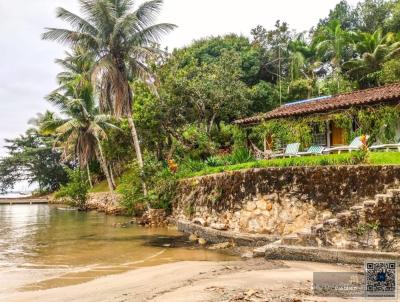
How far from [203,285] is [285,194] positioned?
6248 millimetres

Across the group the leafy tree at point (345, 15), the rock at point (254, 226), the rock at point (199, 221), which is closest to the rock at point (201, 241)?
the rock at point (199, 221)

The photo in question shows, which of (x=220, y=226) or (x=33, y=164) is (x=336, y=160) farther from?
(x=33, y=164)

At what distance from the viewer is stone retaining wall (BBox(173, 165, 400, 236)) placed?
11.9m

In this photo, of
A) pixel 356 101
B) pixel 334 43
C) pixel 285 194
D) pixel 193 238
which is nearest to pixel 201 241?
pixel 193 238

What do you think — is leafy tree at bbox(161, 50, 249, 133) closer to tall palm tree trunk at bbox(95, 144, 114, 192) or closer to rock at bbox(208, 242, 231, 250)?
tall palm tree trunk at bbox(95, 144, 114, 192)

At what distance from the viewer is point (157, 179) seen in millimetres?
23188

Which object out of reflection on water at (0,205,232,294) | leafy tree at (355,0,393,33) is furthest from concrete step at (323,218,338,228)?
leafy tree at (355,0,393,33)

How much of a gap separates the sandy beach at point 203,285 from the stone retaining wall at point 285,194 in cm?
290

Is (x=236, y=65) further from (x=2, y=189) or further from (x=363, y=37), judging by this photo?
(x=2, y=189)

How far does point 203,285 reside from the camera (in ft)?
26.8

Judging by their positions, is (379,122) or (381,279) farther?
(379,122)

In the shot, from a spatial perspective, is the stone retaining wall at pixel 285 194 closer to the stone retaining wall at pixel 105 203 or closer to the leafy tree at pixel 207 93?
the leafy tree at pixel 207 93

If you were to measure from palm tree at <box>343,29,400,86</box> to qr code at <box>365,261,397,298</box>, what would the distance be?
24764 mm

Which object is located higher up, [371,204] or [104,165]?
[104,165]
